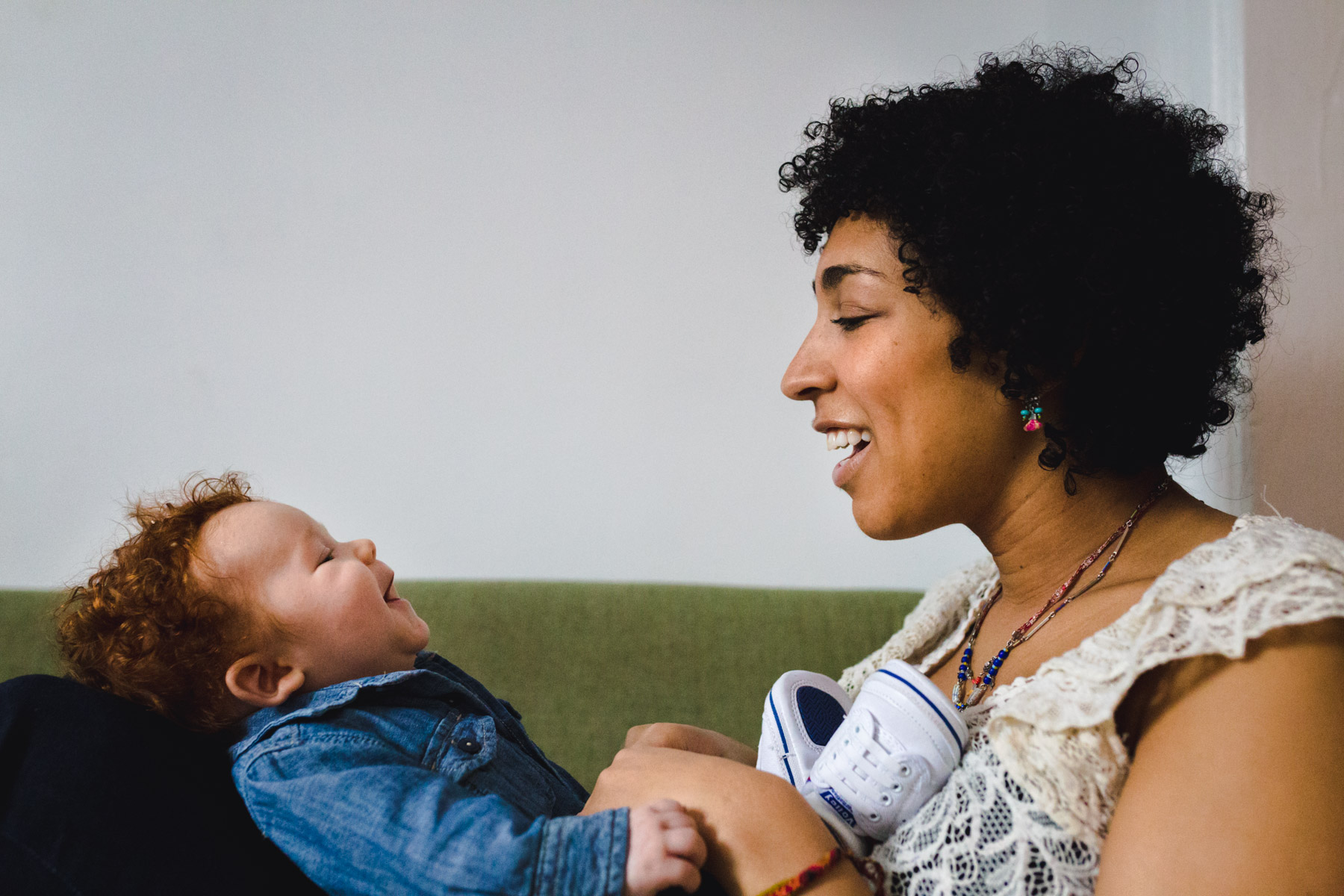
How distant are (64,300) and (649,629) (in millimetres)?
Result: 1423

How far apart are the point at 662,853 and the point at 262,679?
1.86 ft

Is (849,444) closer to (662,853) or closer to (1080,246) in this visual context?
(1080,246)

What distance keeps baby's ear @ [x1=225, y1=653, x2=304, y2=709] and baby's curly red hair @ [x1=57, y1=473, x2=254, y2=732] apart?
17mm

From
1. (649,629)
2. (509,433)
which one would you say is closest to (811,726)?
(649,629)

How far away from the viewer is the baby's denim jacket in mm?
838

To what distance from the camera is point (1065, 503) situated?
1.15 meters

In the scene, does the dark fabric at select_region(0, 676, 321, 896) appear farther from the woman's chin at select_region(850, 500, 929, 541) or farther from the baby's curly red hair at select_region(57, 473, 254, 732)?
the woman's chin at select_region(850, 500, 929, 541)

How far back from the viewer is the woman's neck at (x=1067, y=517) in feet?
3.76

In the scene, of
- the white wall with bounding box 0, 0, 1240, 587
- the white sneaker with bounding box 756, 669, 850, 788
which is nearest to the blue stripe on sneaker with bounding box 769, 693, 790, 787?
the white sneaker with bounding box 756, 669, 850, 788

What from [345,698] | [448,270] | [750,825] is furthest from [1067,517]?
[448,270]

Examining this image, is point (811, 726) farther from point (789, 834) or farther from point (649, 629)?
point (649, 629)

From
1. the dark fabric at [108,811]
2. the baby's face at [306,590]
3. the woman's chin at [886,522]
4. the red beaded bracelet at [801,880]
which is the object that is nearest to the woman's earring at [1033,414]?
the woman's chin at [886,522]

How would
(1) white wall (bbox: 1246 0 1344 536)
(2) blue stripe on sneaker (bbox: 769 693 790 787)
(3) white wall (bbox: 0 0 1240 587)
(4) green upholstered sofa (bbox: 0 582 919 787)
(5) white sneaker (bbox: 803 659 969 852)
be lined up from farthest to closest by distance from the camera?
1. (3) white wall (bbox: 0 0 1240 587)
2. (4) green upholstered sofa (bbox: 0 582 919 787)
3. (1) white wall (bbox: 1246 0 1344 536)
4. (2) blue stripe on sneaker (bbox: 769 693 790 787)
5. (5) white sneaker (bbox: 803 659 969 852)

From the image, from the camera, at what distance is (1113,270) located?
102cm
